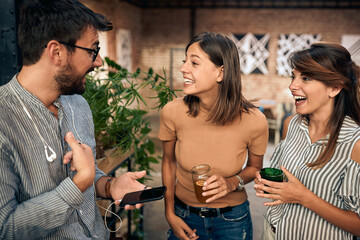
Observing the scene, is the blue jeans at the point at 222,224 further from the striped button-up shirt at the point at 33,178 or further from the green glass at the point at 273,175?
the striped button-up shirt at the point at 33,178

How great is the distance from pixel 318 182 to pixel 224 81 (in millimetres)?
658

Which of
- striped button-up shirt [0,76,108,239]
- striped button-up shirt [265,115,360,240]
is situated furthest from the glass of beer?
striped button-up shirt [0,76,108,239]

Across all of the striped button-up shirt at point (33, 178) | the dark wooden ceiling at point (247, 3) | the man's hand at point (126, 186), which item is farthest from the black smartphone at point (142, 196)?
the dark wooden ceiling at point (247, 3)

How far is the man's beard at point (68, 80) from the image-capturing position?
1098mm

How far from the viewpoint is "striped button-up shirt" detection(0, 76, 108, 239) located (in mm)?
903

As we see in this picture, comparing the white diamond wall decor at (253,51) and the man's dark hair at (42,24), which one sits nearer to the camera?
the man's dark hair at (42,24)

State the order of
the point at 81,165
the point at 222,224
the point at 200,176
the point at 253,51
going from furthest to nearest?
the point at 253,51 < the point at 222,224 < the point at 200,176 < the point at 81,165

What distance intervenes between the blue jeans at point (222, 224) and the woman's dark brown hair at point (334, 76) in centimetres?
48

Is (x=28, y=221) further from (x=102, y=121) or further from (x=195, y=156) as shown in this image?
(x=102, y=121)

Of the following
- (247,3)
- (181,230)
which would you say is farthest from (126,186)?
(247,3)

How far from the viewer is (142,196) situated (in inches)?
47.6

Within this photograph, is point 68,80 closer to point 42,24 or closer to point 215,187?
point 42,24

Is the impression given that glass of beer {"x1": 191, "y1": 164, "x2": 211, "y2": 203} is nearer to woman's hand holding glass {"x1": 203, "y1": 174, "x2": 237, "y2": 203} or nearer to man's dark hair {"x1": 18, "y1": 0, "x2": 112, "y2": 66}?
woman's hand holding glass {"x1": 203, "y1": 174, "x2": 237, "y2": 203}

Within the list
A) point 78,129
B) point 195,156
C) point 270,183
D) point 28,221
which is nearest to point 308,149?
point 270,183
